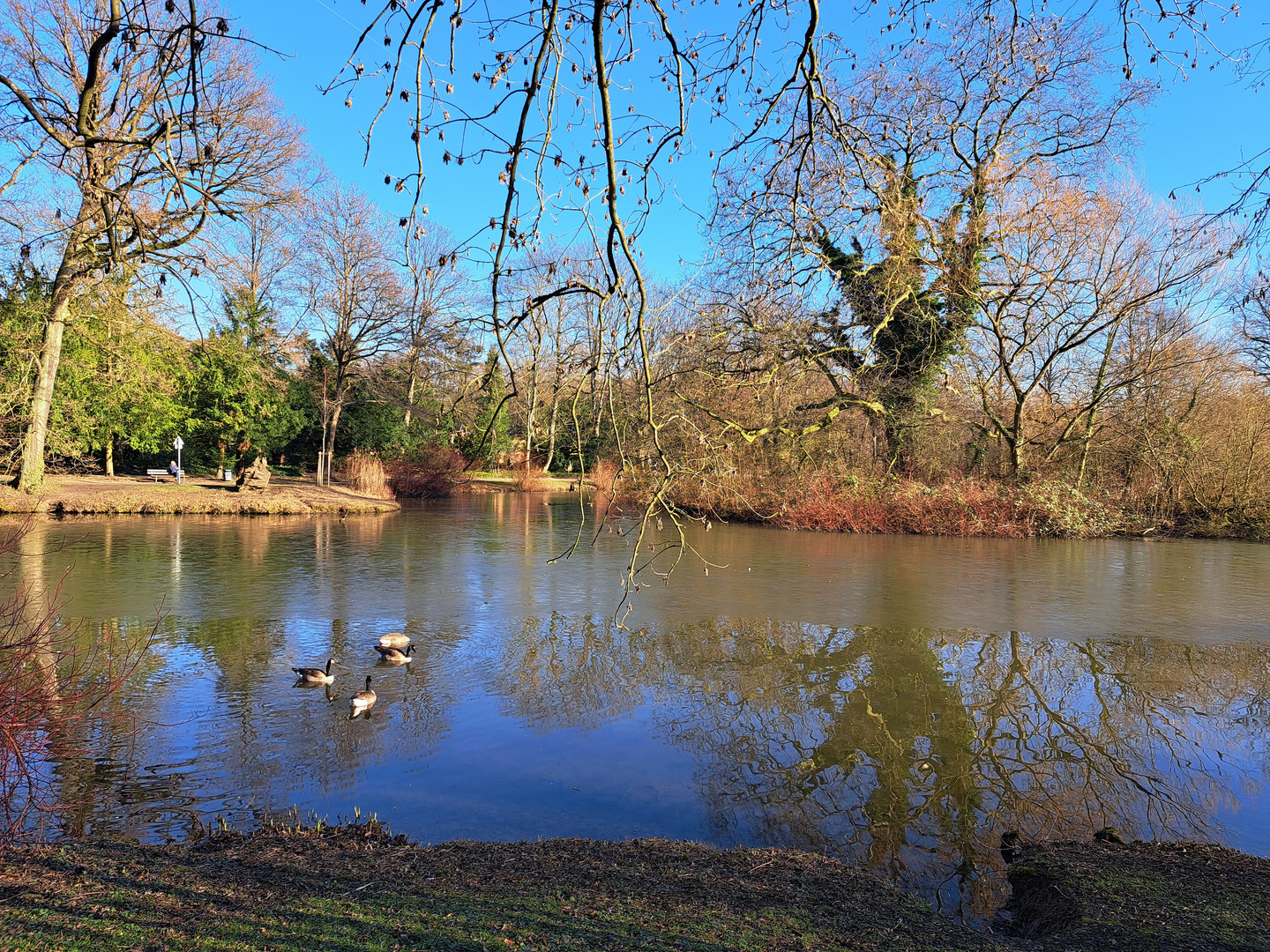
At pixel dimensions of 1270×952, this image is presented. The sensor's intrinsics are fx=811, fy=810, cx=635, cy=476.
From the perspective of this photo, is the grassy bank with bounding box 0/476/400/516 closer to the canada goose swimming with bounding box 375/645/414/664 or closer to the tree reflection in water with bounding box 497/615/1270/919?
the canada goose swimming with bounding box 375/645/414/664

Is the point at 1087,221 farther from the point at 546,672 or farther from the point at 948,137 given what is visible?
the point at 546,672

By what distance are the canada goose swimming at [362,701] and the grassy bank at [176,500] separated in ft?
47.6

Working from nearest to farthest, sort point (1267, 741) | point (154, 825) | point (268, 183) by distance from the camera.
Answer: point (154, 825) < point (1267, 741) < point (268, 183)

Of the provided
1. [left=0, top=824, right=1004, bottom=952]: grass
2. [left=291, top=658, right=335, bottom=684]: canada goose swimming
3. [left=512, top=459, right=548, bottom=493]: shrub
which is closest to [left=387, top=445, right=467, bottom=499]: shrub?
[left=512, top=459, right=548, bottom=493]: shrub

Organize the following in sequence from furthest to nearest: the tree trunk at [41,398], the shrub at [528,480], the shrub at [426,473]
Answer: the shrub at [528,480] < the shrub at [426,473] < the tree trunk at [41,398]

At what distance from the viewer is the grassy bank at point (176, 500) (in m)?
18.3

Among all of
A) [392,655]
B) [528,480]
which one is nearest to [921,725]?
[392,655]

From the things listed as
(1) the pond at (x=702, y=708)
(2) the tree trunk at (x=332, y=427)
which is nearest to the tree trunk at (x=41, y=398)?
(1) the pond at (x=702, y=708)

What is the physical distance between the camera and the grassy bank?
59.9 feet

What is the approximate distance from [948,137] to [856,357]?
5.43m

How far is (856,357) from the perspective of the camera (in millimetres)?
19719

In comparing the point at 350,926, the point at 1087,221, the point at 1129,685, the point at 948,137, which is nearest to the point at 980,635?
the point at 1129,685

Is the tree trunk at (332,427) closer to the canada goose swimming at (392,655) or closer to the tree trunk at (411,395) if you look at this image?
the tree trunk at (411,395)

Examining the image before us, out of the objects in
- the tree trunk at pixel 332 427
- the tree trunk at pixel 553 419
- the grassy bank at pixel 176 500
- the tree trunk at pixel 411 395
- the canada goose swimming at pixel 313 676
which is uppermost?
the tree trunk at pixel 411 395
